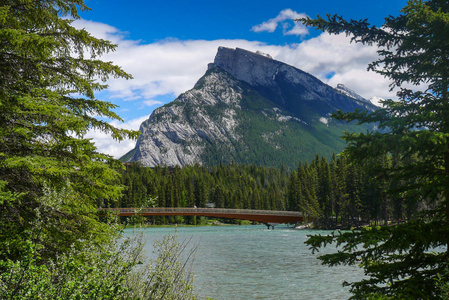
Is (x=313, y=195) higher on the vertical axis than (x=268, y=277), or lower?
higher

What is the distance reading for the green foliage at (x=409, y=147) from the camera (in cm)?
689

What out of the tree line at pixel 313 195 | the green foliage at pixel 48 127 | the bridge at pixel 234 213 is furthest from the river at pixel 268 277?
the bridge at pixel 234 213

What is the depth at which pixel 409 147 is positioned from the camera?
786 centimetres

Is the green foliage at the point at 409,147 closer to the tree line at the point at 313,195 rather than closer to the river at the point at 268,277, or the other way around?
the river at the point at 268,277

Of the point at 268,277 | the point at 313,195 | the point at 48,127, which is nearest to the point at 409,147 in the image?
the point at 48,127

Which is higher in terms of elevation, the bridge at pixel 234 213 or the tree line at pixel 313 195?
the tree line at pixel 313 195

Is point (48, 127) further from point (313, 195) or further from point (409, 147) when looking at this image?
point (313, 195)

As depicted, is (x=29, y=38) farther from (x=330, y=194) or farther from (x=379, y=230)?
(x=330, y=194)

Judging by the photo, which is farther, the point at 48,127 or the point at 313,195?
the point at 313,195

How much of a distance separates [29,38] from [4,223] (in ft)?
12.4

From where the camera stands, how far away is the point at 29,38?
24.1ft

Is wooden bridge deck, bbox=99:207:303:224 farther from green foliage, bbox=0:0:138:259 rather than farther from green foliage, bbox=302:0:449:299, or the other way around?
green foliage, bbox=302:0:449:299

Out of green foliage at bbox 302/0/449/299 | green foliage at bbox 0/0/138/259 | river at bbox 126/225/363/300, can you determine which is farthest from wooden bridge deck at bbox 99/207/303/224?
green foliage at bbox 302/0/449/299

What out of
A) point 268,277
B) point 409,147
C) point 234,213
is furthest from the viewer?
point 234,213
